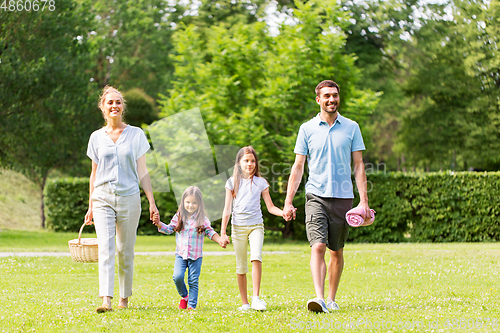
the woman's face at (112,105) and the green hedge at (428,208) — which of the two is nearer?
the woman's face at (112,105)

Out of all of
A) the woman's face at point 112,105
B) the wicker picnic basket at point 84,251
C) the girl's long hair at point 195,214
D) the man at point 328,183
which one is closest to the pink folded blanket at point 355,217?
the man at point 328,183

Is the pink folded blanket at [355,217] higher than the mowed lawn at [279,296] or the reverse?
higher

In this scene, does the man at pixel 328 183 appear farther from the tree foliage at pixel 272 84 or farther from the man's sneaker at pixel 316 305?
the tree foliage at pixel 272 84

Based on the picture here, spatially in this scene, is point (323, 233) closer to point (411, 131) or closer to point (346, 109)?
point (346, 109)

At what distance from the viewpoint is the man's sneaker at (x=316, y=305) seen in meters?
4.98

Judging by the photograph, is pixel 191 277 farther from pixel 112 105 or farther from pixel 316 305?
pixel 112 105

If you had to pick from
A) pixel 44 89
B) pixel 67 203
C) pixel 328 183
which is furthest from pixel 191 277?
pixel 44 89

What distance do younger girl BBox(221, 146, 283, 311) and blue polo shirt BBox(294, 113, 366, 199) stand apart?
1.94ft

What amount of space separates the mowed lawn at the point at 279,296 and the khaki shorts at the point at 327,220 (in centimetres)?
77

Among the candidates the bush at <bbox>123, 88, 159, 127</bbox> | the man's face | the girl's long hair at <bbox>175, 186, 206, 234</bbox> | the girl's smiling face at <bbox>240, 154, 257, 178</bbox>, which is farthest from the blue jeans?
the bush at <bbox>123, 88, 159, 127</bbox>

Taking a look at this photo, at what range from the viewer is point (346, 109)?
15.4 metres

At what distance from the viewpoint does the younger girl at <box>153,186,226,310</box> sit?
556 cm

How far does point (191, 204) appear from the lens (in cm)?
569

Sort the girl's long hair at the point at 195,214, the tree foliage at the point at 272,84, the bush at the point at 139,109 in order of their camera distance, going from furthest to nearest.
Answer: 1. the bush at the point at 139,109
2. the tree foliage at the point at 272,84
3. the girl's long hair at the point at 195,214
